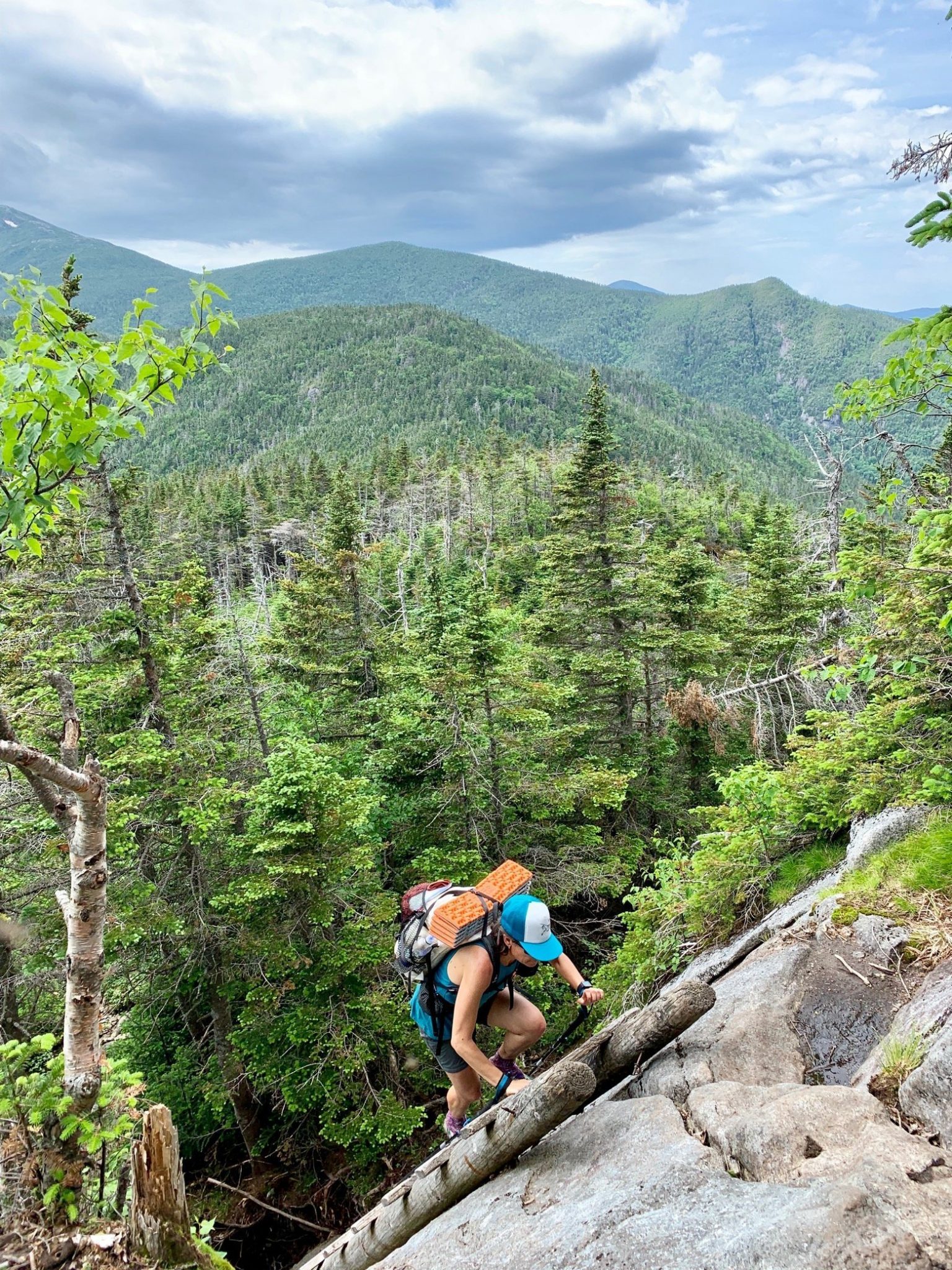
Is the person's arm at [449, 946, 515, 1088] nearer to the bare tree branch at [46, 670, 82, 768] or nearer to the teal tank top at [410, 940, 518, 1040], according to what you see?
the teal tank top at [410, 940, 518, 1040]

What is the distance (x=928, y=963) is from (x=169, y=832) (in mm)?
11592

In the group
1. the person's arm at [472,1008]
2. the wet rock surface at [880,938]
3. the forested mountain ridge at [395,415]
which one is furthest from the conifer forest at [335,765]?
the forested mountain ridge at [395,415]

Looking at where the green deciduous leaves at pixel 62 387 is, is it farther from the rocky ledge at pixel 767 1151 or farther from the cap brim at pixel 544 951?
the rocky ledge at pixel 767 1151

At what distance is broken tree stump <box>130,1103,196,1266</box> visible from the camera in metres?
3.12

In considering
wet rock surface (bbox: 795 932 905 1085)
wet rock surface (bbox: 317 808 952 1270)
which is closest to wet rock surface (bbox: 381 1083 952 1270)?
wet rock surface (bbox: 317 808 952 1270)

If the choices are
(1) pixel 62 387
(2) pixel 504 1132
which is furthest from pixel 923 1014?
(1) pixel 62 387

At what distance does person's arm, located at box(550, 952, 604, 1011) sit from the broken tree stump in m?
1.52

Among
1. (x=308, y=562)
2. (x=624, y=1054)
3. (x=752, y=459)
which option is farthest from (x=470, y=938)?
(x=752, y=459)

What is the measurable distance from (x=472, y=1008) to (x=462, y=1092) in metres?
1.28

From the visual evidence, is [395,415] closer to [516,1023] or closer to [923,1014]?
[516,1023]

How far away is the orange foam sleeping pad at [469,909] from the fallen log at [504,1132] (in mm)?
823

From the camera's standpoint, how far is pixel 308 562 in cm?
1789

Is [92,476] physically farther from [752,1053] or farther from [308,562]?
[752,1053]

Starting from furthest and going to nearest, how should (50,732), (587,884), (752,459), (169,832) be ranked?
1. (752,459)
2. (587,884)
3. (169,832)
4. (50,732)
